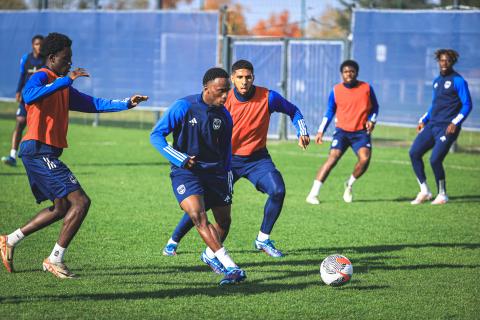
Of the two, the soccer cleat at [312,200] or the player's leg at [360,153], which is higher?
the player's leg at [360,153]

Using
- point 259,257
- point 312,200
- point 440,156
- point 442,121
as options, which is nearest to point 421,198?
point 440,156

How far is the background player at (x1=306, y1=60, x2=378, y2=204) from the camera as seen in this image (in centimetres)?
1366

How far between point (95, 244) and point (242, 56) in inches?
625

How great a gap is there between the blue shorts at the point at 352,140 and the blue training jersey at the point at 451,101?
124cm

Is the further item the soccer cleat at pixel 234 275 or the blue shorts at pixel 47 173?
the blue shorts at pixel 47 173

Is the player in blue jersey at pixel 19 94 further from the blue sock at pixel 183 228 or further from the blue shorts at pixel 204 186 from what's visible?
the blue shorts at pixel 204 186

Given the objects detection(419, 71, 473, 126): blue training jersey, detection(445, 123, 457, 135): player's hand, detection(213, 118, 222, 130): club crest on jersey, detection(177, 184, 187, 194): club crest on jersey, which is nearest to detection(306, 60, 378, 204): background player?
detection(419, 71, 473, 126): blue training jersey

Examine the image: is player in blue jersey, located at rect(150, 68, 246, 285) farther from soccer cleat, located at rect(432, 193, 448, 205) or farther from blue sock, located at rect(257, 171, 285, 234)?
soccer cleat, located at rect(432, 193, 448, 205)

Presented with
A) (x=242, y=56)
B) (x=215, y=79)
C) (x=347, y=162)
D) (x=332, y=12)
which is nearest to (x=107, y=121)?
(x=242, y=56)

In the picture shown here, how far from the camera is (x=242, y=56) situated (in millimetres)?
24766

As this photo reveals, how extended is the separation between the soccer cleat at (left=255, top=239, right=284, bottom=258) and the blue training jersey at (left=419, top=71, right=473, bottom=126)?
565 cm

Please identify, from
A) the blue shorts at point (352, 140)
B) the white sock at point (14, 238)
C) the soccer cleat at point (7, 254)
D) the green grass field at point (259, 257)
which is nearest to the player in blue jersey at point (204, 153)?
the green grass field at point (259, 257)

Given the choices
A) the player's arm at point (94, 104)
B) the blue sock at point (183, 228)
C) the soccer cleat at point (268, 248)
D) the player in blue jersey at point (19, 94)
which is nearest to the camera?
the player's arm at point (94, 104)

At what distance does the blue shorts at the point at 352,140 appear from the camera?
1373 cm
